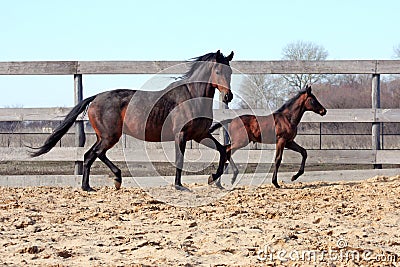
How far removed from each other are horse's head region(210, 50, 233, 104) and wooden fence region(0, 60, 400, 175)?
108 cm

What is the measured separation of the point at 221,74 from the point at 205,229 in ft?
11.9

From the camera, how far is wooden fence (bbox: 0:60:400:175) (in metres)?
9.95

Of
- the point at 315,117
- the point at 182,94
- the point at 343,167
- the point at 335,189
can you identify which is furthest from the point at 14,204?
the point at 343,167

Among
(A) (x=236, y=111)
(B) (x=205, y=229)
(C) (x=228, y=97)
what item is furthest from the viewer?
(A) (x=236, y=111)

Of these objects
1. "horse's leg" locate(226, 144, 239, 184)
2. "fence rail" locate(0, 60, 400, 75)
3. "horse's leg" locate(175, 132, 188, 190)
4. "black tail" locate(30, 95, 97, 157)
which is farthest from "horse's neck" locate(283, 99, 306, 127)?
"black tail" locate(30, 95, 97, 157)

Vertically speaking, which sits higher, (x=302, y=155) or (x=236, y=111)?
(x=236, y=111)

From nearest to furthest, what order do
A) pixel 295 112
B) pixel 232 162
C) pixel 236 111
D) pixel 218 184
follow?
pixel 218 184
pixel 232 162
pixel 295 112
pixel 236 111

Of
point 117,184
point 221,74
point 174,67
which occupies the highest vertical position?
→ point 174,67

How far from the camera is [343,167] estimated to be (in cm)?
1509

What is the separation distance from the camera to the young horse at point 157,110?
28.7ft

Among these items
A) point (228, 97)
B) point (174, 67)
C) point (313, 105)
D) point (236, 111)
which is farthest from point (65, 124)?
point (313, 105)

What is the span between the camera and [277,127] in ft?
32.3

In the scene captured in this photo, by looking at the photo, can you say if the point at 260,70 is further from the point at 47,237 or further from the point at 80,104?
the point at 47,237

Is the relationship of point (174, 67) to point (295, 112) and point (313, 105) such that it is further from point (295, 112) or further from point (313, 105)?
point (313, 105)
